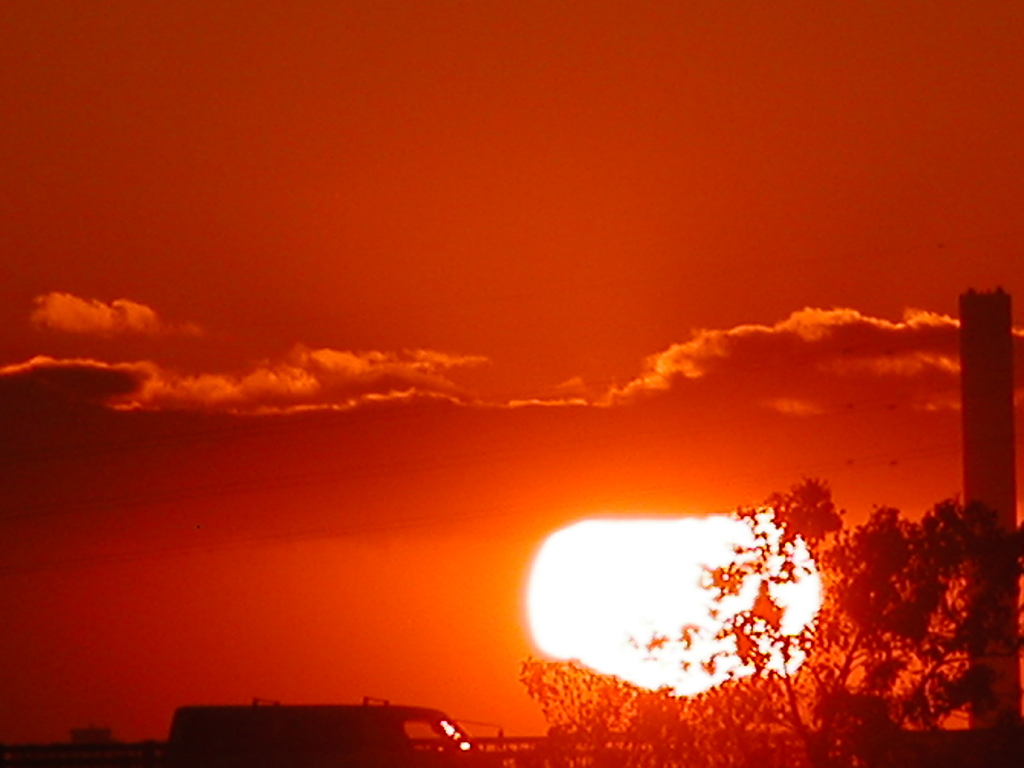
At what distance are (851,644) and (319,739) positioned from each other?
11.6 m

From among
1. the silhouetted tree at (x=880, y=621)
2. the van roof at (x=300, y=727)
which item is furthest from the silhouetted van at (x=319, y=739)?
the silhouetted tree at (x=880, y=621)

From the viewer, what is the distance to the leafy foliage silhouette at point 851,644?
1228 inches

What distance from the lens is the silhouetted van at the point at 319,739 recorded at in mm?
36938

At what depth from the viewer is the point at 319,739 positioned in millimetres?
37625

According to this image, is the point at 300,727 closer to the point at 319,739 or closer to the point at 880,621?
the point at 319,739

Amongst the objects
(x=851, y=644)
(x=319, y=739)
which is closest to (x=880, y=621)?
(x=851, y=644)

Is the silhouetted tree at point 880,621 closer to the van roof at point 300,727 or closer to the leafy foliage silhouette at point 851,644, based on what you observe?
the leafy foliage silhouette at point 851,644

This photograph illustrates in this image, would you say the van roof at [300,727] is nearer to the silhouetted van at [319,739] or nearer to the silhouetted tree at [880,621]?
the silhouetted van at [319,739]

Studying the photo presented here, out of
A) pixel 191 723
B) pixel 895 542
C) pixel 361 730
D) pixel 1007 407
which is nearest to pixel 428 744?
pixel 361 730

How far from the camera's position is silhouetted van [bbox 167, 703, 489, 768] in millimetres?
36938

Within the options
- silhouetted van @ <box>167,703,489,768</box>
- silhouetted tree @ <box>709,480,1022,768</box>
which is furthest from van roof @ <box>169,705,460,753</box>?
silhouetted tree @ <box>709,480,1022,768</box>

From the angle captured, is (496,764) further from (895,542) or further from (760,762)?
(895,542)

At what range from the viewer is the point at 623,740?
3256 cm

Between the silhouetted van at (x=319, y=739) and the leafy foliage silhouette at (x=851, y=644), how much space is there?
19.9 ft
